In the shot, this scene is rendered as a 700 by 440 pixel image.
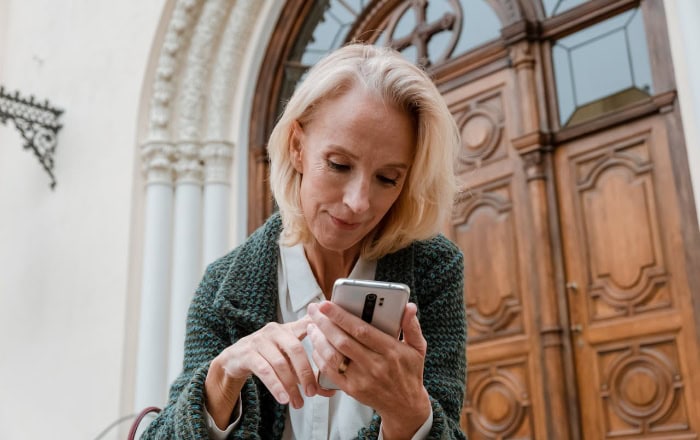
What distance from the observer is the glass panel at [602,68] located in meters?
3.01

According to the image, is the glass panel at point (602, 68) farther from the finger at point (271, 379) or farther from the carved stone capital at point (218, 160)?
the finger at point (271, 379)

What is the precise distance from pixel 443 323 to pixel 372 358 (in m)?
0.30

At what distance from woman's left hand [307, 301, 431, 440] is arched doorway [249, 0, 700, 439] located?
193 centimetres

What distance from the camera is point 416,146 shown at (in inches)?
48.0

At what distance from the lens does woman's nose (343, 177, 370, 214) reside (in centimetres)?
116

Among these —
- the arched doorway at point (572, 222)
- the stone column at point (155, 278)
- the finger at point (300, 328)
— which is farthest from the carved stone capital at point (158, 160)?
the finger at point (300, 328)

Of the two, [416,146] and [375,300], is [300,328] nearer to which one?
[375,300]

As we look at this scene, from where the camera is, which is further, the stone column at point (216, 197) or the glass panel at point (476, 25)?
the stone column at point (216, 197)

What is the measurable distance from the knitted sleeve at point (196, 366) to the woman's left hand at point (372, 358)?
21 centimetres

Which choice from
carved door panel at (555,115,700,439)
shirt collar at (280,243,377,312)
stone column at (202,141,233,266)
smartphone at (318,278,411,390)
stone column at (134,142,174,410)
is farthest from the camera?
stone column at (202,141,233,266)

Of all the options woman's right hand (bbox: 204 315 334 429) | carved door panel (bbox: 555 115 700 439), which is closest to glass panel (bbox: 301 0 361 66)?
carved door panel (bbox: 555 115 700 439)

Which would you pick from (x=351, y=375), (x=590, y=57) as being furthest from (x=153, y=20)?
(x=351, y=375)

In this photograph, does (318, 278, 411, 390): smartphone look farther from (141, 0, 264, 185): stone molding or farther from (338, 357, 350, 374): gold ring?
(141, 0, 264, 185): stone molding

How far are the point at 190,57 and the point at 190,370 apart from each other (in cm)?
350
